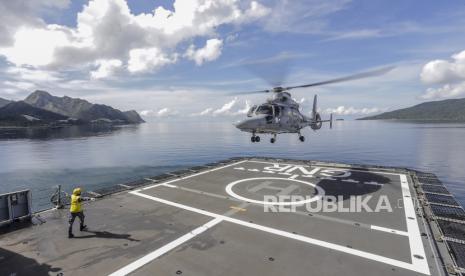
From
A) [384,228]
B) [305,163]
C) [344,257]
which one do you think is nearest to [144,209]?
[344,257]

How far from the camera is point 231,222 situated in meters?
13.2

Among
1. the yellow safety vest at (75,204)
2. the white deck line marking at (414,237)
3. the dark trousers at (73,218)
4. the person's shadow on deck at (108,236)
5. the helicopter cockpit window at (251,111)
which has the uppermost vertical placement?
the helicopter cockpit window at (251,111)

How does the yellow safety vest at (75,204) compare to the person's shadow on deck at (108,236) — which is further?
the yellow safety vest at (75,204)

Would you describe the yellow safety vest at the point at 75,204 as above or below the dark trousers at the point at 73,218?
above

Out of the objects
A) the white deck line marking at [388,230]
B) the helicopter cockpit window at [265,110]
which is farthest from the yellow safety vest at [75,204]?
the white deck line marking at [388,230]

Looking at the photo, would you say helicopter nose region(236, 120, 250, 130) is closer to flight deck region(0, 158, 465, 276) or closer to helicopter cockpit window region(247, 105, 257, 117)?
helicopter cockpit window region(247, 105, 257, 117)

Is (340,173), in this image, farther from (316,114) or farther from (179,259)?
(179,259)

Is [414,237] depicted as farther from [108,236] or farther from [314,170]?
[314,170]

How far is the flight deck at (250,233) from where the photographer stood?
9195 mm

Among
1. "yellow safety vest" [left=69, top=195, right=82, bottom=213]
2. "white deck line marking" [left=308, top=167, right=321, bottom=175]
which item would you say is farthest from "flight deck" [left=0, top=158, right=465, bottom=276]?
"white deck line marking" [left=308, top=167, right=321, bottom=175]

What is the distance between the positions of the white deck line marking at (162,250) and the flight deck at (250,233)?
0.04 metres

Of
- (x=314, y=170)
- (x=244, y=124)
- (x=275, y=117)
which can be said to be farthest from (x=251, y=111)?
(x=314, y=170)

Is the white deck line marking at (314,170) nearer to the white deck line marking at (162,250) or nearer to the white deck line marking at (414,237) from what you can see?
the white deck line marking at (414,237)

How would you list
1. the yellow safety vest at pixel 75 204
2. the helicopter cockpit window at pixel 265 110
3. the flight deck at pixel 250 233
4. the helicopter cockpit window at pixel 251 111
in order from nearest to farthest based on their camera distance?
the flight deck at pixel 250 233
the yellow safety vest at pixel 75 204
the helicopter cockpit window at pixel 265 110
the helicopter cockpit window at pixel 251 111
